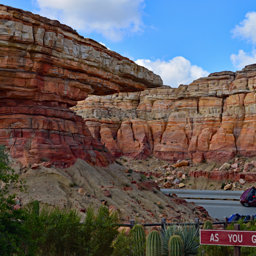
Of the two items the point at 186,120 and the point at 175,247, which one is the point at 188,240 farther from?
the point at 186,120

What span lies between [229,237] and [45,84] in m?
17.2

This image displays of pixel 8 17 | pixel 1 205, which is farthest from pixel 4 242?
pixel 8 17

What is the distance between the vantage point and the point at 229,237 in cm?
654

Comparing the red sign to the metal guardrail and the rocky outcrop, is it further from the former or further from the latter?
the rocky outcrop

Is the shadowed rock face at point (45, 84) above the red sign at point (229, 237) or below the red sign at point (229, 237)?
Result: above

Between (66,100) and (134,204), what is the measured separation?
26.5 feet

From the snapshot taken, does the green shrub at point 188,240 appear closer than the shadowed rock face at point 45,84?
Yes

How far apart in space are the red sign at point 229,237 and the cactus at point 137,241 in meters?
3.93

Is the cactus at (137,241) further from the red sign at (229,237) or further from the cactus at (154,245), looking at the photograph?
the red sign at (229,237)

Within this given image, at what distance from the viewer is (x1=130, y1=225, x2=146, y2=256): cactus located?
34.3 ft

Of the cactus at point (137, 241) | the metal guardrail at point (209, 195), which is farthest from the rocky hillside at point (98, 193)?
the metal guardrail at point (209, 195)

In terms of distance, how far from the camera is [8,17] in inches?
762

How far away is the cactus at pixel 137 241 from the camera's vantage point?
10.4 metres

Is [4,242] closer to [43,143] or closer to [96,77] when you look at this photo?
[43,143]
